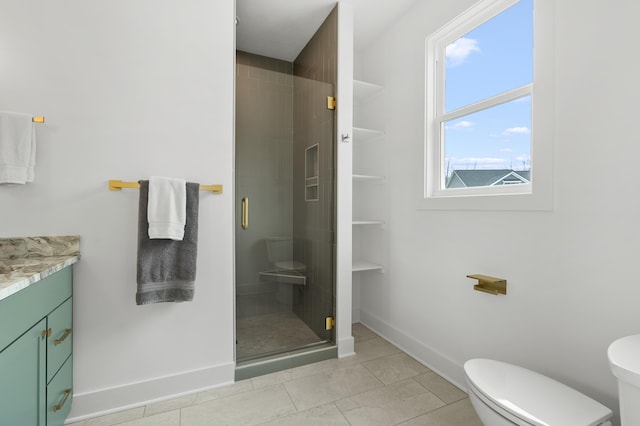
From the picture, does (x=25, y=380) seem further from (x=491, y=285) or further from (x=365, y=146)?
(x=365, y=146)

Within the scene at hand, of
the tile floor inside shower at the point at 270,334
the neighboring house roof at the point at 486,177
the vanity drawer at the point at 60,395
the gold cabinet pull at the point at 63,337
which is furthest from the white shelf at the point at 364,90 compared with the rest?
the vanity drawer at the point at 60,395

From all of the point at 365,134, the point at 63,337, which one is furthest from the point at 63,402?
the point at 365,134

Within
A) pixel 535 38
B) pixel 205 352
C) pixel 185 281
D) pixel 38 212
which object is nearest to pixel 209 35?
pixel 38 212

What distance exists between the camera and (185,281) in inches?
65.4

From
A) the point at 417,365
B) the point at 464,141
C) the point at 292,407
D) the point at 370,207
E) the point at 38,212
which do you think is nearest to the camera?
the point at 38,212

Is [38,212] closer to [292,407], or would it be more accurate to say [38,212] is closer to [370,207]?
[292,407]

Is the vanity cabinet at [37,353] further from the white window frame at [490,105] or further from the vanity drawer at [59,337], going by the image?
the white window frame at [490,105]

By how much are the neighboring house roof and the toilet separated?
3.19 feet

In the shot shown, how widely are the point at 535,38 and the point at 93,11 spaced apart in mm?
2284

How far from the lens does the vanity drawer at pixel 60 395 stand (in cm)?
126

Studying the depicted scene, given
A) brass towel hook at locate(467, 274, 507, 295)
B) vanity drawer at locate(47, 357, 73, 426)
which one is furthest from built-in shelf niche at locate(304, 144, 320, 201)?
vanity drawer at locate(47, 357, 73, 426)

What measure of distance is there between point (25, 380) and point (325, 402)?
134 centimetres

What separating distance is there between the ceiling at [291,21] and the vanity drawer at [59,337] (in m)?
2.15

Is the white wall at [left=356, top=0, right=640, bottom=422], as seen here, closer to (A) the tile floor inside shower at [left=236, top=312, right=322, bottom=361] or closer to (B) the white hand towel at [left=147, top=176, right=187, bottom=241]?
(A) the tile floor inside shower at [left=236, top=312, right=322, bottom=361]
